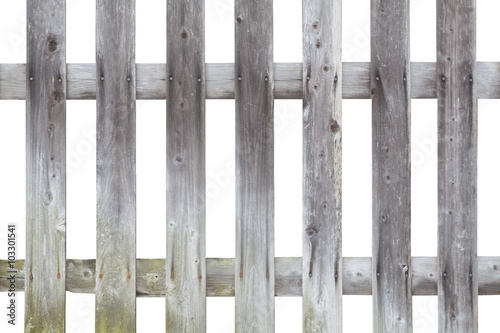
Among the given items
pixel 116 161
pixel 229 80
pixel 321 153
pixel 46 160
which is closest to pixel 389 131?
pixel 321 153

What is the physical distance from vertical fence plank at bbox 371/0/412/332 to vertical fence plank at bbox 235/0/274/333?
1.88 ft

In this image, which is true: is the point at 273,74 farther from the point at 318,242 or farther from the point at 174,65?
Result: the point at 318,242

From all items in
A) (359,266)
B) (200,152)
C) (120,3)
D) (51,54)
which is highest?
(120,3)

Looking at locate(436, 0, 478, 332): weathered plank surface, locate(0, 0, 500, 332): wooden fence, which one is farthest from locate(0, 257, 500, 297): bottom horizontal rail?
locate(436, 0, 478, 332): weathered plank surface

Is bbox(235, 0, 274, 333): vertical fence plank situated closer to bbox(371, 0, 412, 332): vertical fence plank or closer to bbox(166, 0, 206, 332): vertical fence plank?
bbox(166, 0, 206, 332): vertical fence plank

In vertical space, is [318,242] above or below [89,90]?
below

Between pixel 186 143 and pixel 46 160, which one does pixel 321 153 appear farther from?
pixel 46 160


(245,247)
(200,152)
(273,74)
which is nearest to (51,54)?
(200,152)

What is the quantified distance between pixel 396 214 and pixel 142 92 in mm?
1529

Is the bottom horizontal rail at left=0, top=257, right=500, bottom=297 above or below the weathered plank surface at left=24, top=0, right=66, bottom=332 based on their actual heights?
below

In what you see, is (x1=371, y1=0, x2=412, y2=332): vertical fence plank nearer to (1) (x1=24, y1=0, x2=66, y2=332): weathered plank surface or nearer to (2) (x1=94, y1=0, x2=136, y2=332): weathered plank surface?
(2) (x1=94, y1=0, x2=136, y2=332): weathered plank surface

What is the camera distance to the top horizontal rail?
322 cm

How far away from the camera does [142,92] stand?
3.23 m

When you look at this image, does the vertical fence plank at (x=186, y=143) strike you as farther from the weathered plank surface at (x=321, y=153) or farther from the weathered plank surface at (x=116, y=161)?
the weathered plank surface at (x=321, y=153)
